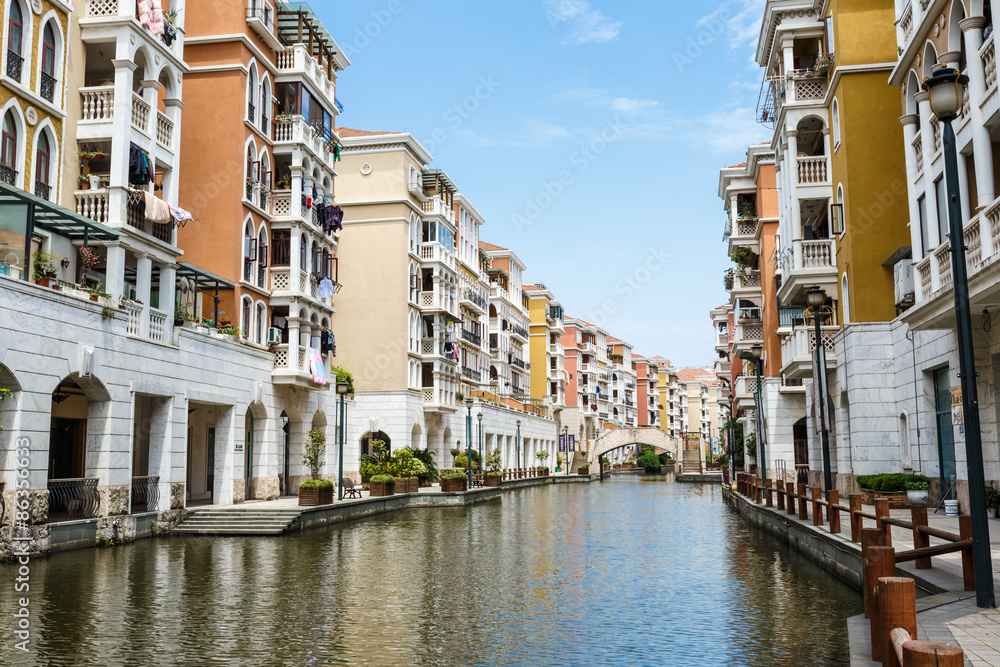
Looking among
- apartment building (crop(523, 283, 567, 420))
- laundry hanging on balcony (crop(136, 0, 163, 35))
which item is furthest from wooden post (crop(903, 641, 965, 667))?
apartment building (crop(523, 283, 567, 420))

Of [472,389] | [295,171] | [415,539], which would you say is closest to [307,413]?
[295,171]

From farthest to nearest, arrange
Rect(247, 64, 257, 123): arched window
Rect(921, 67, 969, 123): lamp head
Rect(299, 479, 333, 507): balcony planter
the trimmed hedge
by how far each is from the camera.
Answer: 1. Rect(247, 64, 257, 123): arched window
2. Rect(299, 479, 333, 507): balcony planter
3. the trimmed hedge
4. Rect(921, 67, 969, 123): lamp head

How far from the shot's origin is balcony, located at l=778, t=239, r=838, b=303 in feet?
107

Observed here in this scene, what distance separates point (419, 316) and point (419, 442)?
24.8ft

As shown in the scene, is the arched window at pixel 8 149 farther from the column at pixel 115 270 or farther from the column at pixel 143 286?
the column at pixel 143 286

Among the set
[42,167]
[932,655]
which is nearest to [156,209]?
[42,167]

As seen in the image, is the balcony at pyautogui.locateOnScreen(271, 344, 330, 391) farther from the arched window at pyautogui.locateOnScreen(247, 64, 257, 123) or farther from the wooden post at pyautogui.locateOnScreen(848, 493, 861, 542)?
the wooden post at pyautogui.locateOnScreen(848, 493, 861, 542)

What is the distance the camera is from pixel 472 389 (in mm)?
69938

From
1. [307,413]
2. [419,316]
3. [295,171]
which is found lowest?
[307,413]

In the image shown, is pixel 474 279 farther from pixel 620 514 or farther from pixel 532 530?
pixel 532 530

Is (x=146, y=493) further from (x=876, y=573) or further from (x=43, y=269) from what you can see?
(x=876, y=573)

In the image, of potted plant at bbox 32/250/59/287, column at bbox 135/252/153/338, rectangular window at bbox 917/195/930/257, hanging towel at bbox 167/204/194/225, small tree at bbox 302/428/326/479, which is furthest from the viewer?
small tree at bbox 302/428/326/479

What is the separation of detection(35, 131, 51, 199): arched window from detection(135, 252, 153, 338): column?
3.00 metres

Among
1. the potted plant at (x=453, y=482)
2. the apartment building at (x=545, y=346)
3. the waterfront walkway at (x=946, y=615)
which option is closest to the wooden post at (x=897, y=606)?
the waterfront walkway at (x=946, y=615)
